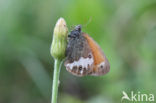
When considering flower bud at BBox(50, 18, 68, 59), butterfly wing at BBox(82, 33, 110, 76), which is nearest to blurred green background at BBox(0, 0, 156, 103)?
butterfly wing at BBox(82, 33, 110, 76)

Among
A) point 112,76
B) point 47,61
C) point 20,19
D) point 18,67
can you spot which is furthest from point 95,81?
point 20,19

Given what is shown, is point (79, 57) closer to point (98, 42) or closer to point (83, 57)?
point (83, 57)

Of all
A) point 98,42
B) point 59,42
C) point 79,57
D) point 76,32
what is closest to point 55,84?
point 59,42

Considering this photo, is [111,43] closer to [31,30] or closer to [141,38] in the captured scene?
[141,38]

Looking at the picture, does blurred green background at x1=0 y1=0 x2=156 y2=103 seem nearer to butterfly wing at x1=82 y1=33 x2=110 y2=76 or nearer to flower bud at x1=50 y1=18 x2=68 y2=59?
butterfly wing at x1=82 y1=33 x2=110 y2=76

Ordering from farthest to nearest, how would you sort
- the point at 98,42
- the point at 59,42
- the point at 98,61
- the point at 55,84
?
the point at 98,42 < the point at 98,61 < the point at 59,42 < the point at 55,84
